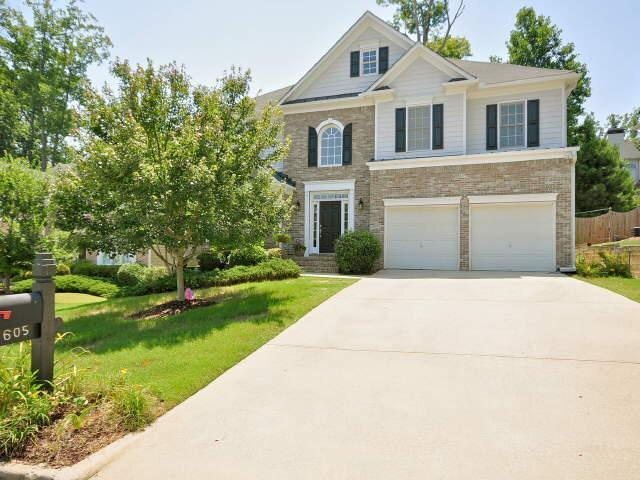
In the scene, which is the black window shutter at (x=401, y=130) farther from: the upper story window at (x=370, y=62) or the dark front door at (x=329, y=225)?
the dark front door at (x=329, y=225)

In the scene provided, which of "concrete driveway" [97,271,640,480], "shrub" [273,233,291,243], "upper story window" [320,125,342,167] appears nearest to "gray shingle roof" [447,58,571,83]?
"upper story window" [320,125,342,167]

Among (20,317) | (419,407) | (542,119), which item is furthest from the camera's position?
(542,119)

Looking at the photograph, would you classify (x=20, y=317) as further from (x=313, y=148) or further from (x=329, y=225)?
(x=313, y=148)

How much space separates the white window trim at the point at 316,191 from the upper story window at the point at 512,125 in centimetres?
601

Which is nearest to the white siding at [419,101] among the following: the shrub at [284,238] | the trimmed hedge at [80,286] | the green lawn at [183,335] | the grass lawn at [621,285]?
the shrub at [284,238]

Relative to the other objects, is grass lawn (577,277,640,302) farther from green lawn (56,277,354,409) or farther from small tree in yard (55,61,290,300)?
small tree in yard (55,61,290,300)

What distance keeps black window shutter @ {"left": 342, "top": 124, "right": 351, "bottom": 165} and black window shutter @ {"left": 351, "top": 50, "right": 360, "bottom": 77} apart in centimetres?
260

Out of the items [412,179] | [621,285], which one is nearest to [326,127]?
[412,179]

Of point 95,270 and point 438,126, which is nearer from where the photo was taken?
point 438,126

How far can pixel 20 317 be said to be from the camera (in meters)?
3.47

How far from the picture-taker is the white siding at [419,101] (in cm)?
1568

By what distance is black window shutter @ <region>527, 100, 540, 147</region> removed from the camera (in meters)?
15.2

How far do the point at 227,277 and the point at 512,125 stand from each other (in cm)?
1200

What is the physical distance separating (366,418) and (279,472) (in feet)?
3.39
